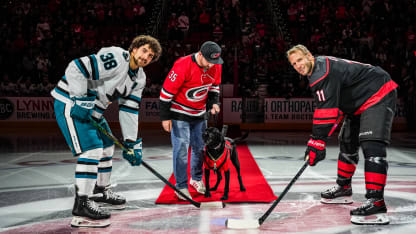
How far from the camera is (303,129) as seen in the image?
1270 cm

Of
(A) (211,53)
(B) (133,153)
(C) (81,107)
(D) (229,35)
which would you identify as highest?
(D) (229,35)

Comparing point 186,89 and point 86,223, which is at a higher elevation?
point 186,89

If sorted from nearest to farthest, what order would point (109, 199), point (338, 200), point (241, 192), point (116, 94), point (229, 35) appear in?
point (116, 94)
point (109, 199)
point (338, 200)
point (241, 192)
point (229, 35)

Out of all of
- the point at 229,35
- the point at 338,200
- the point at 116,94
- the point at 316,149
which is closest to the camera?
the point at 316,149

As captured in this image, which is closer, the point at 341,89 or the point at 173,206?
the point at 341,89

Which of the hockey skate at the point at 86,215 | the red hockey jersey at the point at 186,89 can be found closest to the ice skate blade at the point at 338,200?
the red hockey jersey at the point at 186,89

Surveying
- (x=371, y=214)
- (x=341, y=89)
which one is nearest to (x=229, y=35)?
(x=341, y=89)

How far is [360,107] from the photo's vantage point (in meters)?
3.91

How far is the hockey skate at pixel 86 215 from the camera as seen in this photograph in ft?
11.6

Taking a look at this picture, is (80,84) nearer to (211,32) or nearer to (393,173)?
(393,173)

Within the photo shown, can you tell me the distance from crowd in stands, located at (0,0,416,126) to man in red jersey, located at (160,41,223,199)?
7.92 m

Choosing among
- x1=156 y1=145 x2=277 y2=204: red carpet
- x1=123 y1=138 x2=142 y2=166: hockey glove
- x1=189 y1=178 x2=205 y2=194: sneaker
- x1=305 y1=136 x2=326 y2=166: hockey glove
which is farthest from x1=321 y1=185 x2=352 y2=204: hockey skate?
x1=123 y1=138 x2=142 y2=166: hockey glove

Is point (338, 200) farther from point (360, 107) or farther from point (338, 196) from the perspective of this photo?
point (360, 107)

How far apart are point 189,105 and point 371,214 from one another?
2077 millimetres
